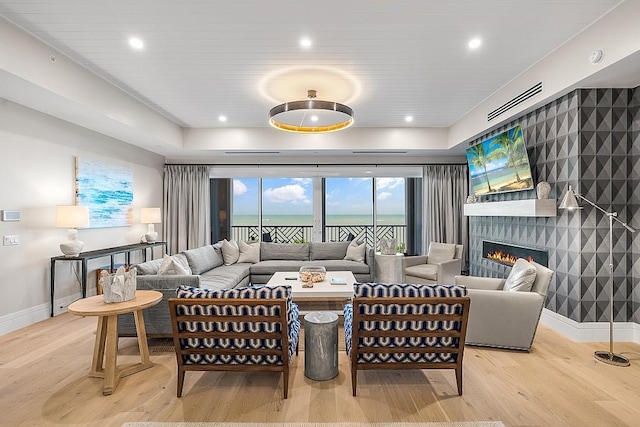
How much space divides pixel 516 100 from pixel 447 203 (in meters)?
3.23

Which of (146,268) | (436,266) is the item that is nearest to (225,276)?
(146,268)

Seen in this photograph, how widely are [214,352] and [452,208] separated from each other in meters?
5.99

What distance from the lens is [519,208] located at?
4262 mm

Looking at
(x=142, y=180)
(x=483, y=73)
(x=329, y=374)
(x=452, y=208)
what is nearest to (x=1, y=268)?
(x=142, y=180)

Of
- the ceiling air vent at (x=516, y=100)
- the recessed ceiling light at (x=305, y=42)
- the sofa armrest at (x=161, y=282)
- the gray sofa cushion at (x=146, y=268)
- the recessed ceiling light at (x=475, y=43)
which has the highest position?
the recessed ceiling light at (x=475, y=43)

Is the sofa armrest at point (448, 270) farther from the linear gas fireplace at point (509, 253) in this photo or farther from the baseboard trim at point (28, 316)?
the baseboard trim at point (28, 316)

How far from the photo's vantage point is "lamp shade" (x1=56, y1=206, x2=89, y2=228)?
4.32m

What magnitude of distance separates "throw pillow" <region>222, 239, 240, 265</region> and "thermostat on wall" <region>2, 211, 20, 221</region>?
2.79 metres

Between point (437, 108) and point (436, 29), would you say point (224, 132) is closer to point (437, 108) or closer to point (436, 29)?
point (437, 108)

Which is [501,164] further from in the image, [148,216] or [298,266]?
[148,216]

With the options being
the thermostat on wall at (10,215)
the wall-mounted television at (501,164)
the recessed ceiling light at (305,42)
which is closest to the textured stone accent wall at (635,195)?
the wall-mounted television at (501,164)

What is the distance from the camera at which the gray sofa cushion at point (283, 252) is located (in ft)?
20.8

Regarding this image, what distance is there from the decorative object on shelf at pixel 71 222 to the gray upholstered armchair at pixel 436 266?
15.3 ft

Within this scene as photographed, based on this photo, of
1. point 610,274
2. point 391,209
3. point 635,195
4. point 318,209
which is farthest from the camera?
point 391,209
